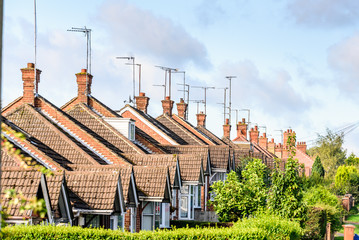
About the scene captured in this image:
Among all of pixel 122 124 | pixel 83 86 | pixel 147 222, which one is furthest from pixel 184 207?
pixel 83 86

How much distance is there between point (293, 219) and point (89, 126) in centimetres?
1287

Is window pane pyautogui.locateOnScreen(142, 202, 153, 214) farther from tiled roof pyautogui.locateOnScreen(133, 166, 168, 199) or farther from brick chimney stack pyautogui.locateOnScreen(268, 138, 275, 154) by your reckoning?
brick chimney stack pyautogui.locateOnScreen(268, 138, 275, 154)

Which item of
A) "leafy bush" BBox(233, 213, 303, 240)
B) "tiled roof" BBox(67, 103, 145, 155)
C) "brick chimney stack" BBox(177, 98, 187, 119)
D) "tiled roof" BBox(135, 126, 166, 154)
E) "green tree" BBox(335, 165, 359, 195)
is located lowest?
"green tree" BBox(335, 165, 359, 195)

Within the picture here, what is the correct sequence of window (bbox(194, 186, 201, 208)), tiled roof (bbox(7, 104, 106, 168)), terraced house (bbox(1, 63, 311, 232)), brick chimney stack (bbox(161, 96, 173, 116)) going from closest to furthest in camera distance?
terraced house (bbox(1, 63, 311, 232)), tiled roof (bbox(7, 104, 106, 168)), window (bbox(194, 186, 201, 208)), brick chimney stack (bbox(161, 96, 173, 116))

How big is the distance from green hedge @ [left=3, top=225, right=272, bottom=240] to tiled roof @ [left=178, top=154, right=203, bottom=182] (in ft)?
39.9

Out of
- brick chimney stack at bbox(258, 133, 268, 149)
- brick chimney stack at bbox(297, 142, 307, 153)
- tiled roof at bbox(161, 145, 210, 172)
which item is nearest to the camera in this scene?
tiled roof at bbox(161, 145, 210, 172)

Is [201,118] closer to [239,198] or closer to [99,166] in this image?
[239,198]

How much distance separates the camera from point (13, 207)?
56.1 feet

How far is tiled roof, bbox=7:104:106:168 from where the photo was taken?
90.9ft

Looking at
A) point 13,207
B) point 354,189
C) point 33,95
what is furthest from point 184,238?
point 354,189

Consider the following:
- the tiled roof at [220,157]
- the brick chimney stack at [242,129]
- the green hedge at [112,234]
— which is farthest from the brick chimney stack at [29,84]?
the brick chimney stack at [242,129]

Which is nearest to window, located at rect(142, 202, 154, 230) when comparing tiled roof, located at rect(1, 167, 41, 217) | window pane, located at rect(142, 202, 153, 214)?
window pane, located at rect(142, 202, 153, 214)

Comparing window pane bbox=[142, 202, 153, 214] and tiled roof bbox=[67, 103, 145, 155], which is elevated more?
tiled roof bbox=[67, 103, 145, 155]

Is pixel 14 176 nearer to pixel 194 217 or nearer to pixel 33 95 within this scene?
pixel 33 95
